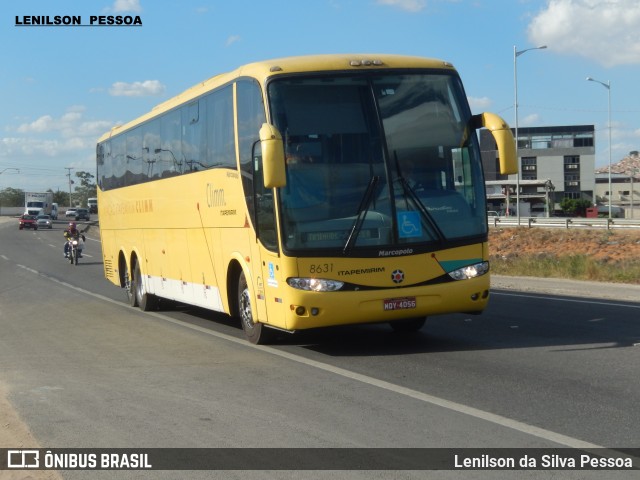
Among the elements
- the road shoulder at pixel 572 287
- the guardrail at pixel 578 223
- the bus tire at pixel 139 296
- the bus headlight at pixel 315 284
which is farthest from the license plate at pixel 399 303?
the guardrail at pixel 578 223

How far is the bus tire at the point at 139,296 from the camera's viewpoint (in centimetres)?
1945

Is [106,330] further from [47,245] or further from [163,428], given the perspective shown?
[47,245]

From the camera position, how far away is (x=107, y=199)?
2312cm

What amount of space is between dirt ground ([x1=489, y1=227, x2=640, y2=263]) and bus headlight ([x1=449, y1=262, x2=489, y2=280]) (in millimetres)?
30312

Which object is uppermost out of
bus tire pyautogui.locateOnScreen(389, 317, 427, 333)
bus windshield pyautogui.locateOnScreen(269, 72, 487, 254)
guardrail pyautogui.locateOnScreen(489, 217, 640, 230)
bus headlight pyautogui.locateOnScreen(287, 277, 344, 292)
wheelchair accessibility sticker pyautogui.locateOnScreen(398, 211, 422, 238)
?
bus windshield pyautogui.locateOnScreen(269, 72, 487, 254)

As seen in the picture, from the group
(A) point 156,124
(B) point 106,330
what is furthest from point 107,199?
(B) point 106,330

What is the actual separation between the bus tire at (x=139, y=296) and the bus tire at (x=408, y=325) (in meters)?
6.83

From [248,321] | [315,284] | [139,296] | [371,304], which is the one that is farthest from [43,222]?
[371,304]

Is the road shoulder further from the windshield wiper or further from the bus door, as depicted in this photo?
the bus door

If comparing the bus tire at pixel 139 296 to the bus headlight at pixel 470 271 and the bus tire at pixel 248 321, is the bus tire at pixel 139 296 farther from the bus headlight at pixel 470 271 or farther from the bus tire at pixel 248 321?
the bus headlight at pixel 470 271

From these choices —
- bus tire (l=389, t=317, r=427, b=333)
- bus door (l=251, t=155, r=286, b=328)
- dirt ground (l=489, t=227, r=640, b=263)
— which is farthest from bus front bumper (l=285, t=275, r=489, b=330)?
dirt ground (l=489, t=227, r=640, b=263)

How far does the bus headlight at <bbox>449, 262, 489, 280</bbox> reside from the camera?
11.9 metres

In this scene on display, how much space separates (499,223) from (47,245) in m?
28.8

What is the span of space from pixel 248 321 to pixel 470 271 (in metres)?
3.30
